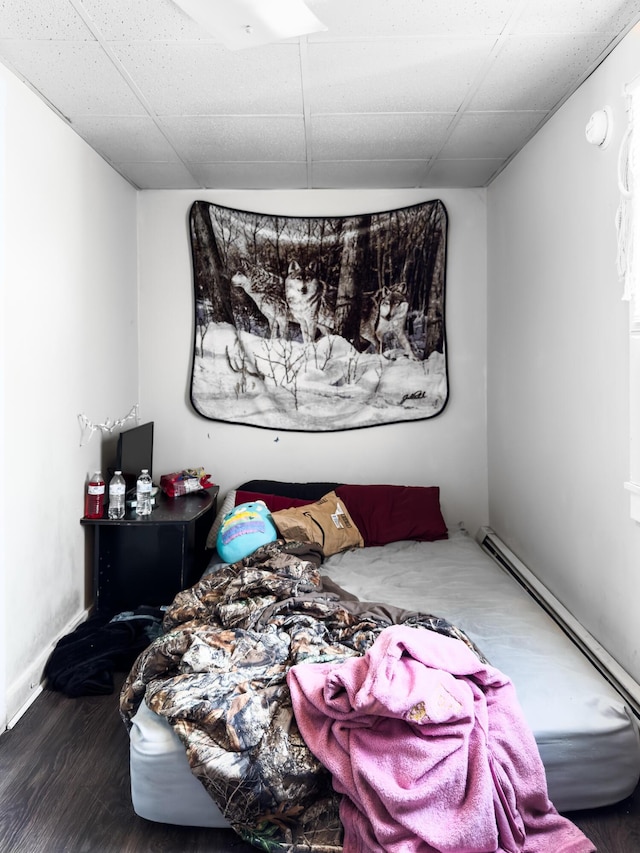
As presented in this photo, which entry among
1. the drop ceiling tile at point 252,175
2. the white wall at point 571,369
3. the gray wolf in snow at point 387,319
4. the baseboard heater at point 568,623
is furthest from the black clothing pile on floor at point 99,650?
the drop ceiling tile at point 252,175

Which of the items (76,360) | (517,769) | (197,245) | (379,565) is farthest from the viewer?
(197,245)

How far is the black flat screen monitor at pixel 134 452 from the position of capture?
3.08m

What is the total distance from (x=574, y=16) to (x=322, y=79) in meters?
0.86

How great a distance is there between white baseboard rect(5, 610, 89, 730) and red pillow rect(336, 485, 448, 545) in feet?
5.22

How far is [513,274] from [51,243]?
2178 millimetres

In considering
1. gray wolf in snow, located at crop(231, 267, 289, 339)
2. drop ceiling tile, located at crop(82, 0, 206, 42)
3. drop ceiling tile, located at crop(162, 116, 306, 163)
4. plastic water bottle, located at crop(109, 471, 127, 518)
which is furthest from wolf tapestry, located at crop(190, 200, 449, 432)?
drop ceiling tile, located at crop(82, 0, 206, 42)

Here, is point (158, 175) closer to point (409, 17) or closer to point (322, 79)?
point (322, 79)

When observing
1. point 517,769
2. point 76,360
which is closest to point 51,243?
point 76,360

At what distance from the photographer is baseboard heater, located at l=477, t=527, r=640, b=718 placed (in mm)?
2033

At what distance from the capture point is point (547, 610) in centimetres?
267

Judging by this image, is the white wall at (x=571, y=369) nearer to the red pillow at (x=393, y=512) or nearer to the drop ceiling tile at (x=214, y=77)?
the red pillow at (x=393, y=512)

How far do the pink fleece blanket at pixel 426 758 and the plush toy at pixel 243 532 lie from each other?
50.6 inches

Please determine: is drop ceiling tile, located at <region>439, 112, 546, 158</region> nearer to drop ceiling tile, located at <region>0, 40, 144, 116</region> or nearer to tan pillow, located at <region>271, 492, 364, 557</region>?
drop ceiling tile, located at <region>0, 40, 144, 116</region>

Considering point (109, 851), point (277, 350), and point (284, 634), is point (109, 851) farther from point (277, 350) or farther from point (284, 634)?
point (277, 350)
